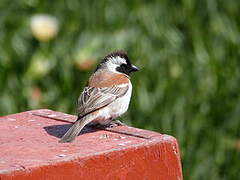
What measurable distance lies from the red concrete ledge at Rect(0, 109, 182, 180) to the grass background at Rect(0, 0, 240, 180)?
1.98 m

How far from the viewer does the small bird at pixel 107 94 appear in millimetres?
5066

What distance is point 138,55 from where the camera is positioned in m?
7.08

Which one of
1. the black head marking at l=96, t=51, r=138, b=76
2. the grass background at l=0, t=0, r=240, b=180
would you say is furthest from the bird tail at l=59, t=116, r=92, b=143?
the grass background at l=0, t=0, r=240, b=180

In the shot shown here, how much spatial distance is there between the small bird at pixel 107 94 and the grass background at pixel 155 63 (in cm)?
100

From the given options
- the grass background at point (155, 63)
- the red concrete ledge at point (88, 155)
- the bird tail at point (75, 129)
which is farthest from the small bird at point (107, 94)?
the grass background at point (155, 63)

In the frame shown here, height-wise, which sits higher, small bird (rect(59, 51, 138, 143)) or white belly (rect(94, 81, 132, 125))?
small bird (rect(59, 51, 138, 143))

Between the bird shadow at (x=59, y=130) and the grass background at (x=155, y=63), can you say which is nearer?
the bird shadow at (x=59, y=130)

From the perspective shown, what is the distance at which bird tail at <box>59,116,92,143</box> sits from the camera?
4297mm

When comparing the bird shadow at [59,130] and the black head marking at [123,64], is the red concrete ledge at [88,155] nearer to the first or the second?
the bird shadow at [59,130]

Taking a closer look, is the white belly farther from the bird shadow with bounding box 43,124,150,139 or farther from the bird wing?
the bird shadow with bounding box 43,124,150,139

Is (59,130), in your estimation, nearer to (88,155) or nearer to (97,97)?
(97,97)

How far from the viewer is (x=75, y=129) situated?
4527mm

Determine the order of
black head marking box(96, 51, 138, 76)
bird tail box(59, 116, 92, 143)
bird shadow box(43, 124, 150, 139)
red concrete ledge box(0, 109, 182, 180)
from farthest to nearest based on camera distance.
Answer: black head marking box(96, 51, 138, 76) → bird shadow box(43, 124, 150, 139) → bird tail box(59, 116, 92, 143) → red concrete ledge box(0, 109, 182, 180)

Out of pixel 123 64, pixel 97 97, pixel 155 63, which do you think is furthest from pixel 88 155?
pixel 155 63
